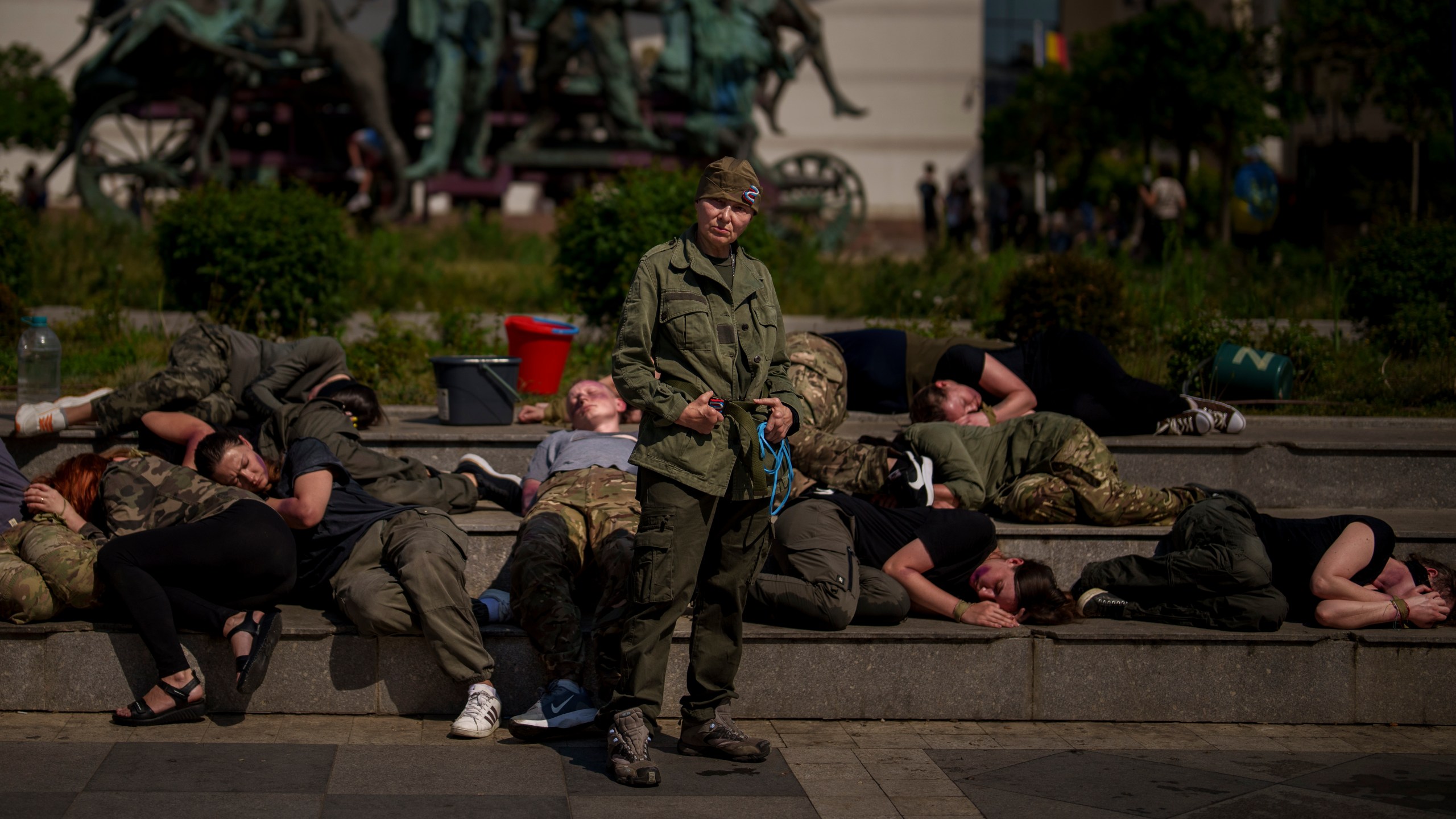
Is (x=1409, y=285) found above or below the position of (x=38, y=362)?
above

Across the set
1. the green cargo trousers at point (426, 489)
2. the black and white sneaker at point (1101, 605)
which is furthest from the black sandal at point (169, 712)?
the black and white sneaker at point (1101, 605)

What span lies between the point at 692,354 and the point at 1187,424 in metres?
3.61

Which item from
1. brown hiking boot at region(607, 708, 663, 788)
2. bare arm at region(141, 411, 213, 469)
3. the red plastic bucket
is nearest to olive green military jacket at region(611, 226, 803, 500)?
brown hiking boot at region(607, 708, 663, 788)

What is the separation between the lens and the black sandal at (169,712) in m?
4.26

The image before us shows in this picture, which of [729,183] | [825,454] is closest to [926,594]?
[825,454]

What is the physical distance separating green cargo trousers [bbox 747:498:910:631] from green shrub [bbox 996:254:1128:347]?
376 cm

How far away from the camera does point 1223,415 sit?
6.88 m

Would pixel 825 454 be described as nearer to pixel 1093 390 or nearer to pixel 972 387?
pixel 972 387

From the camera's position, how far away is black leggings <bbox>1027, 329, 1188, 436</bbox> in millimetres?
6539

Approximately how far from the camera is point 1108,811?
3.75 meters

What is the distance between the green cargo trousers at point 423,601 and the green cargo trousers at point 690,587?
541 mm

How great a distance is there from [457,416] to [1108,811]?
388 cm

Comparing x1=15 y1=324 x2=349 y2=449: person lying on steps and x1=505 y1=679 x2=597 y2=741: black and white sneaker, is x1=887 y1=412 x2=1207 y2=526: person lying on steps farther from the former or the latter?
x1=15 y1=324 x2=349 y2=449: person lying on steps

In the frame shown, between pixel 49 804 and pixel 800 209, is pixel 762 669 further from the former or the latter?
pixel 800 209
